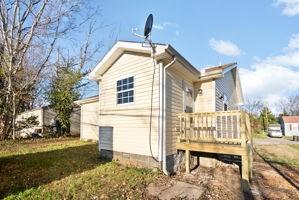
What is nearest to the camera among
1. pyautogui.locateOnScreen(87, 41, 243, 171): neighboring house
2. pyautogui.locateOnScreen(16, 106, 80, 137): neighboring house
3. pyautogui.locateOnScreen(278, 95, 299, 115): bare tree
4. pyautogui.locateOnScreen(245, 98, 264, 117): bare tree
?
pyautogui.locateOnScreen(87, 41, 243, 171): neighboring house

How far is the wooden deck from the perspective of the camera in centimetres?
689

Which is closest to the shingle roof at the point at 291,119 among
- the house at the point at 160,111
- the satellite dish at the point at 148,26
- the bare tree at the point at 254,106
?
the bare tree at the point at 254,106

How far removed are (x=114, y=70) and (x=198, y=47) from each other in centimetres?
1194

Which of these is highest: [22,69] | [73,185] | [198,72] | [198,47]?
[198,47]

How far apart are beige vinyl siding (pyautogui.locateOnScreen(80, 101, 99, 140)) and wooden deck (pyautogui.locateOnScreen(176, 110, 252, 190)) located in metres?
9.41

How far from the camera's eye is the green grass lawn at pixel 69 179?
5518 mm

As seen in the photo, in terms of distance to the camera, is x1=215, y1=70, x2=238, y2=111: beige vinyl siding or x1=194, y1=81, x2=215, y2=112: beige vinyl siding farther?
x1=215, y1=70, x2=238, y2=111: beige vinyl siding

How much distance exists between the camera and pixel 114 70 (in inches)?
385

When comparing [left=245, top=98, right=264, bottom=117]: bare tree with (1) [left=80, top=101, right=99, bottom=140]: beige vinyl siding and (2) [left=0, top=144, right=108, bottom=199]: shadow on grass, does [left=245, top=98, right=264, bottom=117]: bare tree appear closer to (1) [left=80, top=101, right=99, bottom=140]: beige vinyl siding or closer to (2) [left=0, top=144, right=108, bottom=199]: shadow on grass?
(1) [left=80, top=101, right=99, bottom=140]: beige vinyl siding

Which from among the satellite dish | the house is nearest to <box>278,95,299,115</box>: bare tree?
the house

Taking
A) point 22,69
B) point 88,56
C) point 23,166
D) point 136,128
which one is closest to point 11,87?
point 22,69

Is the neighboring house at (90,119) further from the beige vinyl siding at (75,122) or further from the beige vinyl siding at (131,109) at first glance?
the beige vinyl siding at (131,109)

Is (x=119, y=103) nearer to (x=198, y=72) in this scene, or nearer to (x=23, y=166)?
(x=198, y=72)

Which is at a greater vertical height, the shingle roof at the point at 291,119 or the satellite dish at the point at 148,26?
the satellite dish at the point at 148,26
